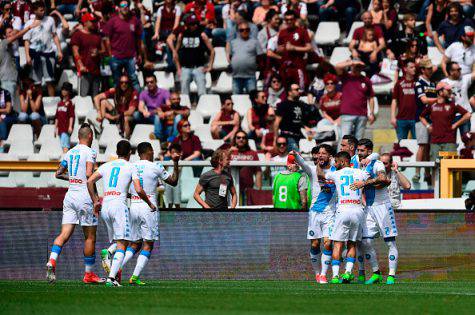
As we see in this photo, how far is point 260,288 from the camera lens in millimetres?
15766

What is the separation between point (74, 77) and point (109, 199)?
40.6ft

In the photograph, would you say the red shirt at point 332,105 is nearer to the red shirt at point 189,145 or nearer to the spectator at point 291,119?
the spectator at point 291,119

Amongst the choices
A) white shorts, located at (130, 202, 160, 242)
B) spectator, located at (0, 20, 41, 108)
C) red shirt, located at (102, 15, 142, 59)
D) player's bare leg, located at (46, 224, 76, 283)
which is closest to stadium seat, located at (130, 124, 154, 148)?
red shirt, located at (102, 15, 142, 59)

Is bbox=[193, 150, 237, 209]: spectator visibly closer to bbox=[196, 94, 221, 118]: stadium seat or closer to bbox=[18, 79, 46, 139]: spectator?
bbox=[196, 94, 221, 118]: stadium seat

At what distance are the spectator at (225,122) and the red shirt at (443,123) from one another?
3799 millimetres

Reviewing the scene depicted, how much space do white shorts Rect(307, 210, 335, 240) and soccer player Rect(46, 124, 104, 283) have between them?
3058mm

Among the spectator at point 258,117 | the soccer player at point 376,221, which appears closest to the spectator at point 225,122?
the spectator at point 258,117

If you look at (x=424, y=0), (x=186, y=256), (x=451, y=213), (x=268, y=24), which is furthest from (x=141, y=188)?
A: (x=424, y=0)

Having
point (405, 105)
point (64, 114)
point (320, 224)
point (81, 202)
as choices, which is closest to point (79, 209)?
point (81, 202)

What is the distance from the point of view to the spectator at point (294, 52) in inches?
974

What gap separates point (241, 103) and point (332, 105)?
238 cm

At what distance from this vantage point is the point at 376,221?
17.0 meters

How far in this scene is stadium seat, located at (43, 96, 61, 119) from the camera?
89.4 ft

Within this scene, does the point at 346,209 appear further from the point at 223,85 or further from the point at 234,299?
the point at 223,85
